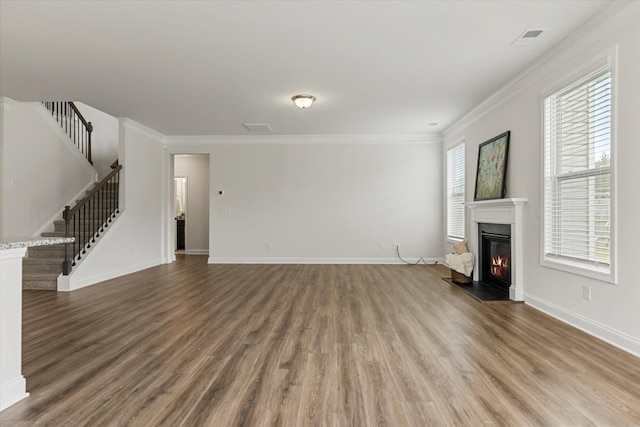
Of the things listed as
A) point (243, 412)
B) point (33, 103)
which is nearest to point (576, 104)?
point (243, 412)

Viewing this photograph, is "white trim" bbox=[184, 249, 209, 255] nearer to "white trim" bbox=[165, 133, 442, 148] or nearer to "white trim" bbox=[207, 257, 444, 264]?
"white trim" bbox=[207, 257, 444, 264]

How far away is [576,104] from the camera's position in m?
3.37

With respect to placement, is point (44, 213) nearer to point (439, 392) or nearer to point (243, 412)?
point (243, 412)

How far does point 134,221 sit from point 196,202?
3.44m

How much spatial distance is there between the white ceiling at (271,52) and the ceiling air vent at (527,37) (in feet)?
0.19

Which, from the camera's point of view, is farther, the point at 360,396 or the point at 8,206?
the point at 8,206

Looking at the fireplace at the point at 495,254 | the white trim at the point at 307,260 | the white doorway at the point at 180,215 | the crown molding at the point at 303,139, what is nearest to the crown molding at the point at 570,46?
the fireplace at the point at 495,254

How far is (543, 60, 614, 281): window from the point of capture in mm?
2988

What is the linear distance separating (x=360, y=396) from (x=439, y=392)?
46 cm

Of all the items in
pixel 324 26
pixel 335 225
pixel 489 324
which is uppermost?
pixel 324 26

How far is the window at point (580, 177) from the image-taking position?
2.99 meters

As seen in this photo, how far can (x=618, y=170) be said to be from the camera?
2787 millimetres

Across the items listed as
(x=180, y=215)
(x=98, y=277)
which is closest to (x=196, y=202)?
(x=180, y=215)

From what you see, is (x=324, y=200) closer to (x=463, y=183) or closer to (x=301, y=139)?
(x=301, y=139)
